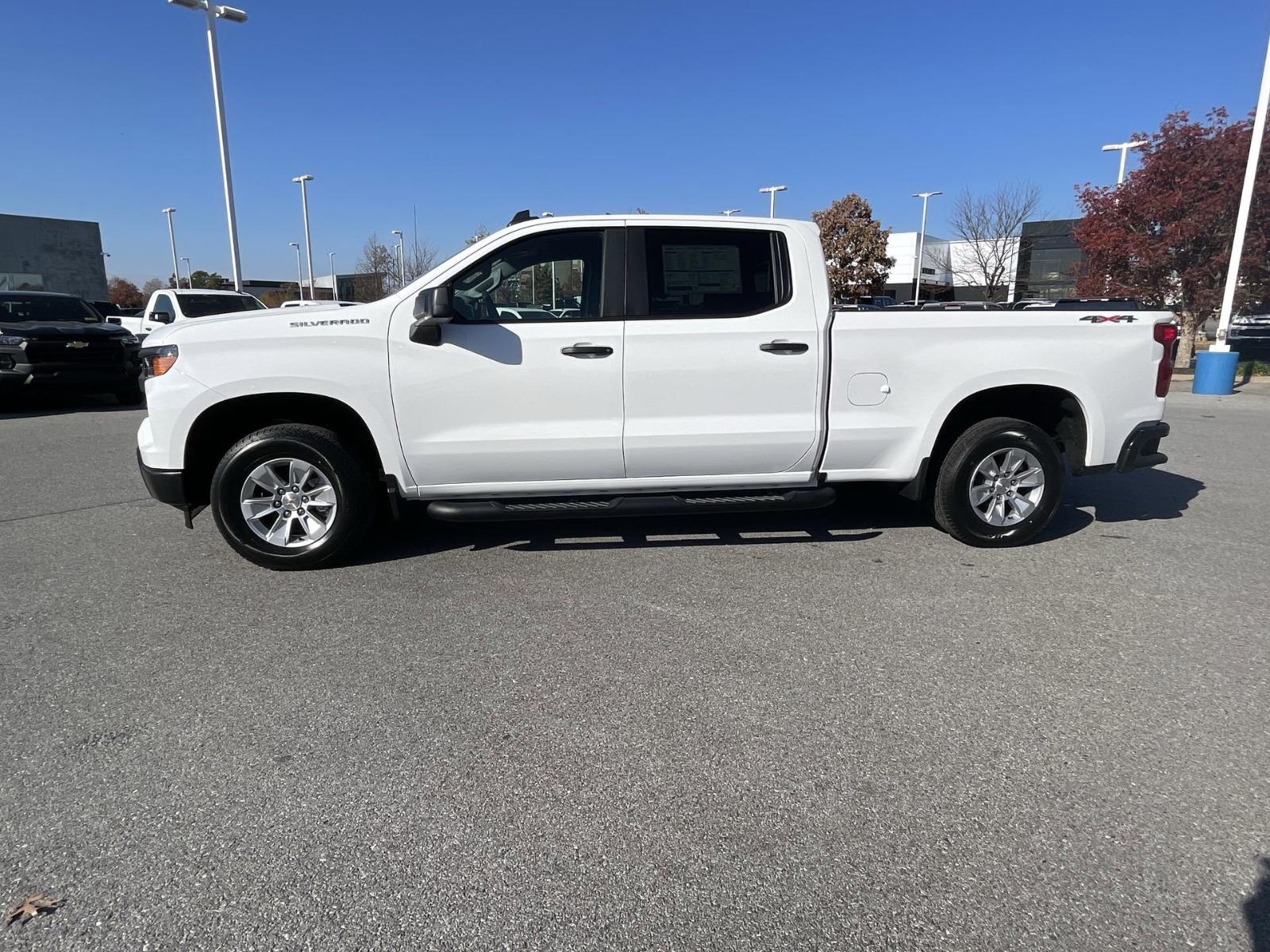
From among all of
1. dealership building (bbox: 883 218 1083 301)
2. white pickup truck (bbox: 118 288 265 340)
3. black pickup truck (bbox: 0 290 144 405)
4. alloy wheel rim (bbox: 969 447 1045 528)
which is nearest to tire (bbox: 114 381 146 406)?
black pickup truck (bbox: 0 290 144 405)

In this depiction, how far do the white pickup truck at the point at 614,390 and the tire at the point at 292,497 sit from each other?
14 mm

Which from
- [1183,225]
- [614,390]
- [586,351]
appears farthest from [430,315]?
[1183,225]

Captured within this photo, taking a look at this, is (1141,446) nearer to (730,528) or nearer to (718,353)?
(730,528)

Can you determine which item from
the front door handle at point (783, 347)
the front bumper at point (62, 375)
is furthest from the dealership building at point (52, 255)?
the front door handle at point (783, 347)

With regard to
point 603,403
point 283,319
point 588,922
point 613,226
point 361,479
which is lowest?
point 588,922

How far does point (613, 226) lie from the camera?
485 centimetres

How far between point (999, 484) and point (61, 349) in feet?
42.6

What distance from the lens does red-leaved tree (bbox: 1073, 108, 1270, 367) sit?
16.3 meters

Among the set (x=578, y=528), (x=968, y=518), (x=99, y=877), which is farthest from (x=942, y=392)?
(x=99, y=877)

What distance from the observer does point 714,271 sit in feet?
16.1

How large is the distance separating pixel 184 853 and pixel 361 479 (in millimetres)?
2623

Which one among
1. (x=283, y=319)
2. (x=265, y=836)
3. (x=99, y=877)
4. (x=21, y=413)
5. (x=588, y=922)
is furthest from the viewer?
(x=21, y=413)

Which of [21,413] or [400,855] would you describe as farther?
[21,413]

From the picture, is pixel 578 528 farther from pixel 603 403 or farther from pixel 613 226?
pixel 613 226
